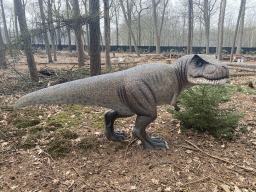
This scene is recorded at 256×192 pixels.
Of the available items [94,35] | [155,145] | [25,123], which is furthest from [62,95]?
[94,35]

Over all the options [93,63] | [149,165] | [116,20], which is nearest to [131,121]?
[149,165]

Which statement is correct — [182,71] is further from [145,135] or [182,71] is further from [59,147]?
[59,147]

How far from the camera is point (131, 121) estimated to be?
4.31m

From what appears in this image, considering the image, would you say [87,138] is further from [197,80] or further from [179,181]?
[197,80]

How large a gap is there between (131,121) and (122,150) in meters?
1.36

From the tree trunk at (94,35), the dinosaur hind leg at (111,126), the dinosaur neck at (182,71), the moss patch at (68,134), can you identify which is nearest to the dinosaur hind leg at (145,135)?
the dinosaur hind leg at (111,126)

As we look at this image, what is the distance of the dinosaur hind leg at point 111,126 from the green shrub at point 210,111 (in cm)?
132

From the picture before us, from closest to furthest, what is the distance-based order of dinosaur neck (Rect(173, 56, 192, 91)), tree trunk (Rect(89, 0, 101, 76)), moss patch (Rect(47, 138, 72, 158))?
dinosaur neck (Rect(173, 56, 192, 91)) → moss patch (Rect(47, 138, 72, 158)) → tree trunk (Rect(89, 0, 101, 76))

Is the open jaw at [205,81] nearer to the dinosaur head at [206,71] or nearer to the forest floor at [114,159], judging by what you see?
the dinosaur head at [206,71]

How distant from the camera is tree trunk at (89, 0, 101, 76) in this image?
570 cm

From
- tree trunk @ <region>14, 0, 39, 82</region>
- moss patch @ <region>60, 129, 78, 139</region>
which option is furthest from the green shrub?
tree trunk @ <region>14, 0, 39, 82</region>

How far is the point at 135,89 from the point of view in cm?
248

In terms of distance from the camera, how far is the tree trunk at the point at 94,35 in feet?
18.7

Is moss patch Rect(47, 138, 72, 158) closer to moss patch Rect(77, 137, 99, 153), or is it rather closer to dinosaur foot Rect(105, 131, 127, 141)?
moss patch Rect(77, 137, 99, 153)
